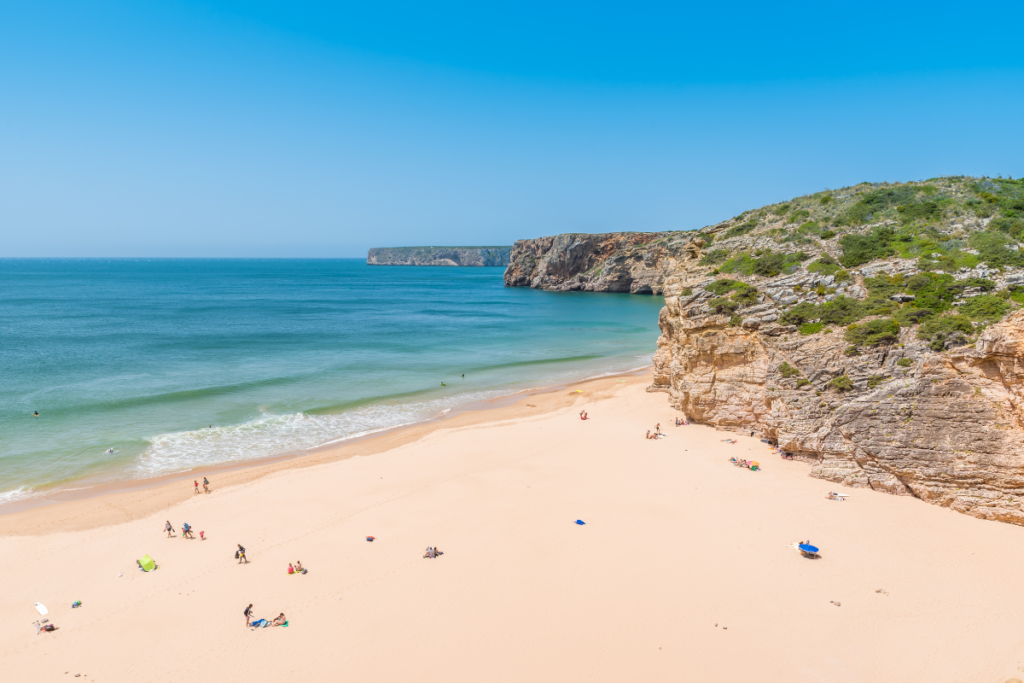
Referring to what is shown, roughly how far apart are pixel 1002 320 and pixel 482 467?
18.1 metres

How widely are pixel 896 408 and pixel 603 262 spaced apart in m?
100.0

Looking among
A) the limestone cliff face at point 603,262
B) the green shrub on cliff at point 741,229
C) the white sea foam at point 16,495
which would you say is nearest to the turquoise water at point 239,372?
Answer: the white sea foam at point 16,495

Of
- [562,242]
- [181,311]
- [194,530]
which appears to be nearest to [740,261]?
[194,530]

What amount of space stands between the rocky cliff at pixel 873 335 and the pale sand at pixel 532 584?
139cm

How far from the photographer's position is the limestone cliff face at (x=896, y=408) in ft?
48.0

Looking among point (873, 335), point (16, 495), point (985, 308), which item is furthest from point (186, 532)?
point (985, 308)

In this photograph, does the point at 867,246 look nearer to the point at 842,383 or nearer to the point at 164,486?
the point at 842,383

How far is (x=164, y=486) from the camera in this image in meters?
20.2

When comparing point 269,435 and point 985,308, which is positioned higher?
point 985,308

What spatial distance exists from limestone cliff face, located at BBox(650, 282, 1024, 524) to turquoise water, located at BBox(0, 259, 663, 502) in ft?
57.3

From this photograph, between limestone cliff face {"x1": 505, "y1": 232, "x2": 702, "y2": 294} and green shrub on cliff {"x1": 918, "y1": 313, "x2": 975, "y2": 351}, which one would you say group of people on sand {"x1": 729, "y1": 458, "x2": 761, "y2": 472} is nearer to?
green shrub on cliff {"x1": 918, "y1": 313, "x2": 975, "y2": 351}

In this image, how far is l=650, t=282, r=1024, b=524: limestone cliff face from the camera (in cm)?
1462

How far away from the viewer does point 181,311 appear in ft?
233

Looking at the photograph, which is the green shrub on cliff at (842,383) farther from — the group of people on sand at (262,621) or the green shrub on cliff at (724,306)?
the group of people on sand at (262,621)
